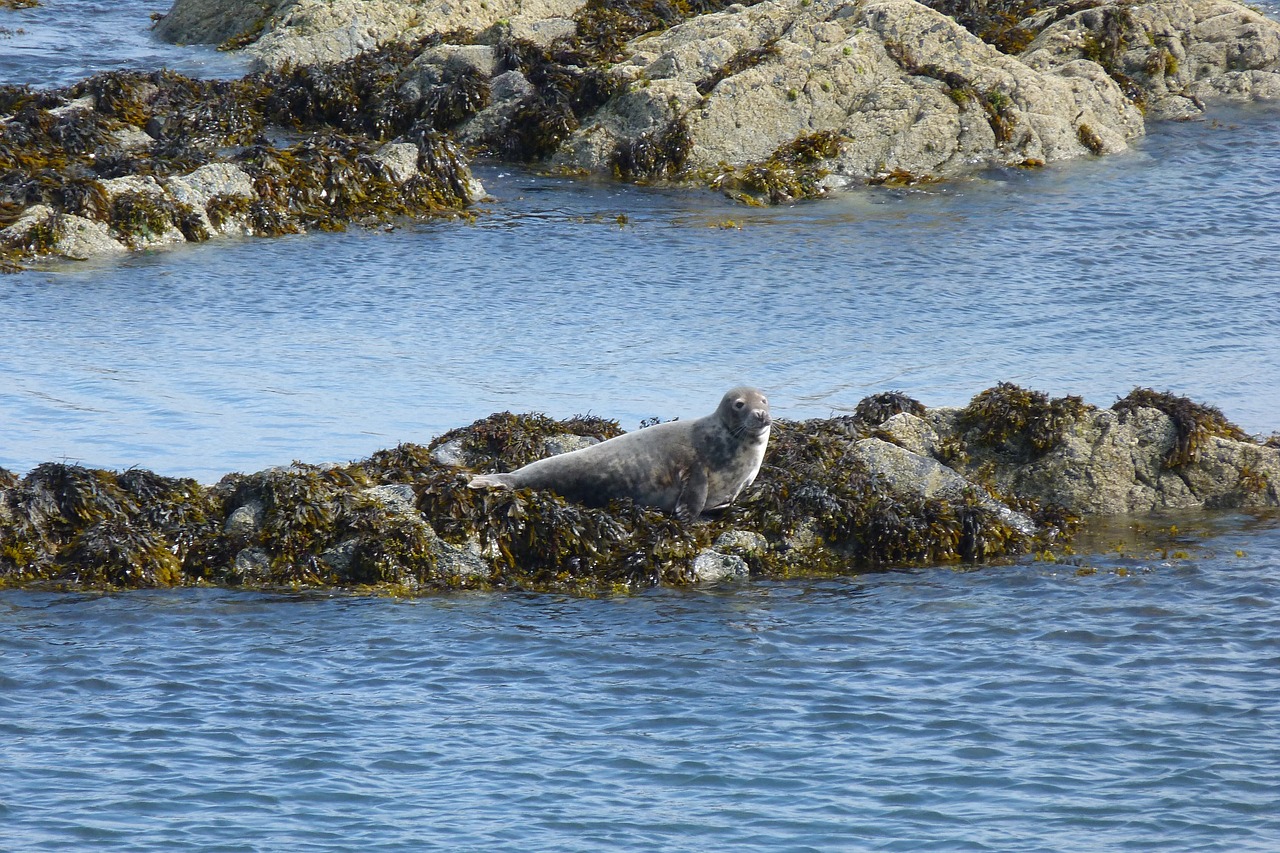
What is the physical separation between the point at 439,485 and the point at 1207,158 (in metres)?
15.0

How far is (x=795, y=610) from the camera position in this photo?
29.8 ft

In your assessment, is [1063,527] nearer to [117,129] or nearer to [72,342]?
[72,342]

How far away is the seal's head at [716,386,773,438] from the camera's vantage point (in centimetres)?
962

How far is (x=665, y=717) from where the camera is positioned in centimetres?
774

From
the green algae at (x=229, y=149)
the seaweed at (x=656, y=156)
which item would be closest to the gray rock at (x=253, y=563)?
the green algae at (x=229, y=149)

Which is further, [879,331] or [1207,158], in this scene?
[1207,158]

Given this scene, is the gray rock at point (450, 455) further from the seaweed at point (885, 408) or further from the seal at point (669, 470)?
the seaweed at point (885, 408)

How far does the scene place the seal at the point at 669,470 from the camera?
9859 mm

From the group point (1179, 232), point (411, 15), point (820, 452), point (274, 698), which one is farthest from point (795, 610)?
point (411, 15)

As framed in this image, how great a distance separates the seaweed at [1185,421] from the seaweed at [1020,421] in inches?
17.0

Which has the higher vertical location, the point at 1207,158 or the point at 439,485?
the point at 1207,158

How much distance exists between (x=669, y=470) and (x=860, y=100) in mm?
12177

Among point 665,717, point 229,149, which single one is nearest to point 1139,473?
point 665,717

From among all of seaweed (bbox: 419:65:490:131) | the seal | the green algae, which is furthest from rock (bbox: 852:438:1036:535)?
seaweed (bbox: 419:65:490:131)
